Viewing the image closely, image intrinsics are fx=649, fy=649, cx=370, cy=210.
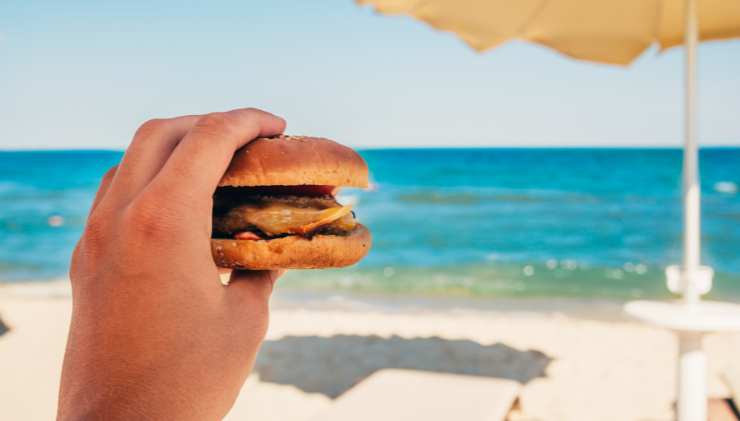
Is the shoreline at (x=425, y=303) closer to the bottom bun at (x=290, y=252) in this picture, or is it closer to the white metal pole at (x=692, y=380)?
the white metal pole at (x=692, y=380)

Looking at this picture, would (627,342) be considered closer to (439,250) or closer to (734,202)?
(439,250)

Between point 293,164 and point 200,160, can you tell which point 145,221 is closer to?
point 200,160

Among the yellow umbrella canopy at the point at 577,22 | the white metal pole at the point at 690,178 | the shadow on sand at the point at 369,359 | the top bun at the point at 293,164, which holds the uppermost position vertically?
the yellow umbrella canopy at the point at 577,22

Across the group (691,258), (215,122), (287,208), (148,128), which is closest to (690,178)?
(691,258)

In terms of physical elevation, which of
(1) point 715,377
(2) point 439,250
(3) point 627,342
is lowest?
(1) point 715,377

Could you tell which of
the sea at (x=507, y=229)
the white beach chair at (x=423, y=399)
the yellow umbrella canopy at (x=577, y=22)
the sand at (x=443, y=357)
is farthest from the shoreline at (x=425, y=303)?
the yellow umbrella canopy at (x=577, y=22)

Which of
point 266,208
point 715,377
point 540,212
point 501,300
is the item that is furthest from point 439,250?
point 266,208
